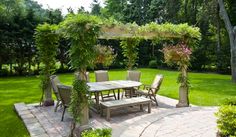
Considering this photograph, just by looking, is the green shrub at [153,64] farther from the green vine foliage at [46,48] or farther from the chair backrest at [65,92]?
the chair backrest at [65,92]

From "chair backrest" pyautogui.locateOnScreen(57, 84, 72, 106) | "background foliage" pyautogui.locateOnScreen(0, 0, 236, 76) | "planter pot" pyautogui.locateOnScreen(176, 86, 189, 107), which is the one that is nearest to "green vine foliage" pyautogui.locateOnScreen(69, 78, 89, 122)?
"chair backrest" pyautogui.locateOnScreen(57, 84, 72, 106)

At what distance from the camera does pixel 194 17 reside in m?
22.0

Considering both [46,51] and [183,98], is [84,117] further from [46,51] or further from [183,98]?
[183,98]

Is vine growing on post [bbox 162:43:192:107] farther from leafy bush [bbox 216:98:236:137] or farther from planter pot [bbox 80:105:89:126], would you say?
leafy bush [bbox 216:98:236:137]

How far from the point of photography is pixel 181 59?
26.3 ft

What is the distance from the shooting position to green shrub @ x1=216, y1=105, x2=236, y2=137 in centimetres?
403

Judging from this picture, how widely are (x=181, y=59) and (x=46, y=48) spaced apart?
443 centimetres

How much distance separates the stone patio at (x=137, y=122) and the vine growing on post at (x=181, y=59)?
649mm

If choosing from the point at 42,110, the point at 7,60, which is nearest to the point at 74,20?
the point at 42,110

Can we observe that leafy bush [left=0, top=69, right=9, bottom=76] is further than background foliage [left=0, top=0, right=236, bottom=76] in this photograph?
No

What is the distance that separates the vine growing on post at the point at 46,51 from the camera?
27.6ft

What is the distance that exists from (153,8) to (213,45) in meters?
7.57

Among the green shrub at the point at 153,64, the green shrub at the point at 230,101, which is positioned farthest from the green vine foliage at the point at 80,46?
the green shrub at the point at 153,64

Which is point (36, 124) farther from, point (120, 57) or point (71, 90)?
point (120, 57)
